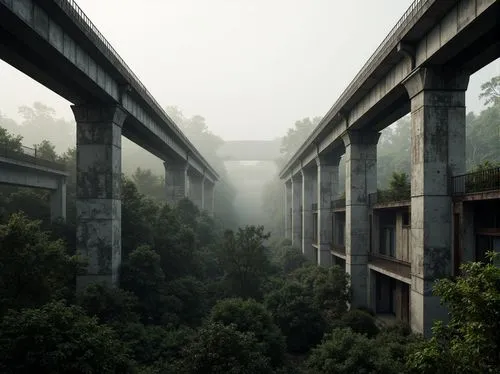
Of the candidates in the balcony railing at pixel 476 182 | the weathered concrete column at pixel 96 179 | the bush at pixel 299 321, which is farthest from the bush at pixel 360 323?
the weathered concrete column at pixel 96 179

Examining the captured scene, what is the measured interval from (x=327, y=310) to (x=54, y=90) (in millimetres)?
25012

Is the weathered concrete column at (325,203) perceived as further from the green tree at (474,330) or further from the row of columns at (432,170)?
the green tree at (474,330)

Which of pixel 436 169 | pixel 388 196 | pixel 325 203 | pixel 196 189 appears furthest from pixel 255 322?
pixel 196 189

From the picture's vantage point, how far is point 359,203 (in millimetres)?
34312

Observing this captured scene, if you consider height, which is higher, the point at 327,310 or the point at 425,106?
the point at 425,106

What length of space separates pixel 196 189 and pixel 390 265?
56.3 metres

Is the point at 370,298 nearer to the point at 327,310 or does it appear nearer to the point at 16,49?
the point at 327,310

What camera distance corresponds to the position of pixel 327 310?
35.4 meters

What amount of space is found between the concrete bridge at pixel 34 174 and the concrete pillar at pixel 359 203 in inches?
908

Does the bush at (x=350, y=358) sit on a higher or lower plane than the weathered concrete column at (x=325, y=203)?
lower

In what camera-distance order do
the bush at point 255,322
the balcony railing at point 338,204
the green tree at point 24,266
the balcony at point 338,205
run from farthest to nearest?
1. the balcony railing at point 338,204
2. the balcony at point 338,205
3. the bush at point 255,322
4. the green tree at point 24,266

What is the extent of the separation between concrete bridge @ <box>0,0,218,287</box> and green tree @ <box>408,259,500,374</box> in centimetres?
1665

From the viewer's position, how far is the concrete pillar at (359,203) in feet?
112

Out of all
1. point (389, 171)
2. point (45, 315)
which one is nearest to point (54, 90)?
point (45, 315)
